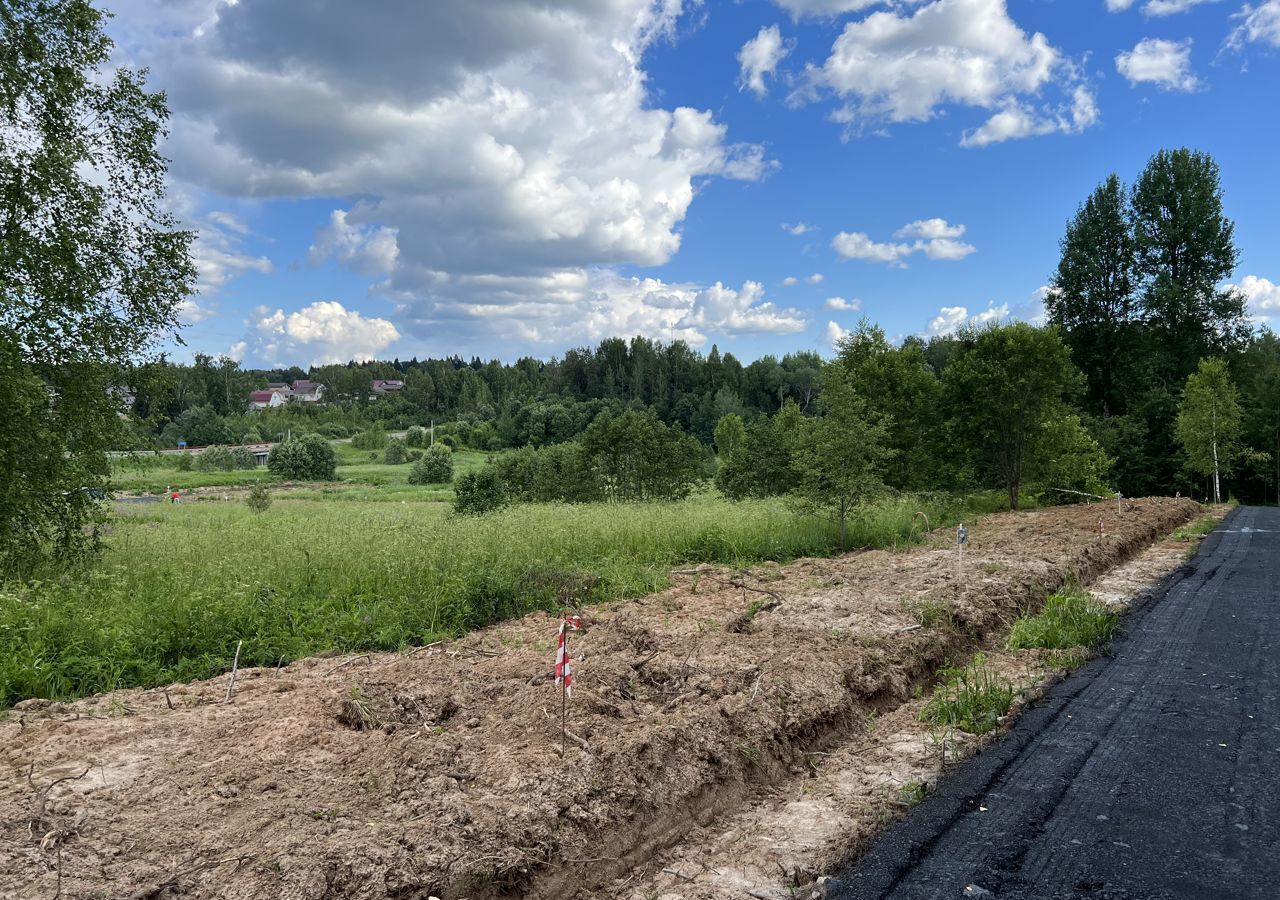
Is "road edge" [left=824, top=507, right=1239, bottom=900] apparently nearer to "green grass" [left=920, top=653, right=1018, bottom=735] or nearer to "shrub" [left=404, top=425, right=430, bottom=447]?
"green grass" [left=920, top=653, right=1018, bottom=735]

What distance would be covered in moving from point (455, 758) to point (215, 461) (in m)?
71.2

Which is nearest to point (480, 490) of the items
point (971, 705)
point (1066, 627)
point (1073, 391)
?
point (1073, 391)

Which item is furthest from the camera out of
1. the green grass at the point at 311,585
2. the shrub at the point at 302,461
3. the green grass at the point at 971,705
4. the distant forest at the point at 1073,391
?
the shrub at the point at 302,461

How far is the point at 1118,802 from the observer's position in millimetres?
4199

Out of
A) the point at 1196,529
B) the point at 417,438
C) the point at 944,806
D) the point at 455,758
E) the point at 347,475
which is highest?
the point at 417,438

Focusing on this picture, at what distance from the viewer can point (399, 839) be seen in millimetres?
3523

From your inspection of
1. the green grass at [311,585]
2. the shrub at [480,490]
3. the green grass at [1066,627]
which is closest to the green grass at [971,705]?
the green grass at [1066,627]

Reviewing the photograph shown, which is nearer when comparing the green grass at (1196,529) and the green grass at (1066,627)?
the green grass at (1066,627)

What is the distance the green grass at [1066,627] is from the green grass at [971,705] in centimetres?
161

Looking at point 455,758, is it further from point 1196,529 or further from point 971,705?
point 1196,529

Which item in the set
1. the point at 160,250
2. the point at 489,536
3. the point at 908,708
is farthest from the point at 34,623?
the point at 908,708

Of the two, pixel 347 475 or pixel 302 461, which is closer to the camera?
pixel 302 461

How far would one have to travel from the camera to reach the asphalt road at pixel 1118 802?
3.48m

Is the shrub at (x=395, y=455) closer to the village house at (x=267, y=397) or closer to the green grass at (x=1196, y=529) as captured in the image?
the green grass at (x=1196, y=529)
